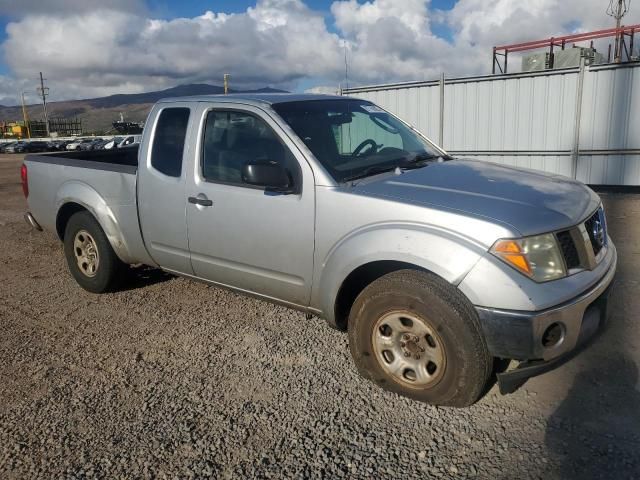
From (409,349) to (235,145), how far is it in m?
1.92

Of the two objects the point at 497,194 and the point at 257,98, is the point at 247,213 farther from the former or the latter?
the point at 497,194

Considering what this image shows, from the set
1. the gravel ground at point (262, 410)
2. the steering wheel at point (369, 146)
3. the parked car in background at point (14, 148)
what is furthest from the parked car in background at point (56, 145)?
the steering wheel at point (369, 146)

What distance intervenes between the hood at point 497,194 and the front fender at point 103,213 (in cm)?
247

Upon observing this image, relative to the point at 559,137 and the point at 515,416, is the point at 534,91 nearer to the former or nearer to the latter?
the point at 559,137

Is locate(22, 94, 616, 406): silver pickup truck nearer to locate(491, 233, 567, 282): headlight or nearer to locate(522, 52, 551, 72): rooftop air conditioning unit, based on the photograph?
locate(491, 233, 567, 282): headlight

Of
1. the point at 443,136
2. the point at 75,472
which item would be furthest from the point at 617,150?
the point at 75,472

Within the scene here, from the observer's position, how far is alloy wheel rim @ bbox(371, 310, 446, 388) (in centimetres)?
297

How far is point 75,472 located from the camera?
2.62 meters

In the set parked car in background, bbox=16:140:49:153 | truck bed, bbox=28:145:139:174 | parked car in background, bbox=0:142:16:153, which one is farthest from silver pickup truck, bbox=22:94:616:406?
parked car in background, bbox=0:142:16:153

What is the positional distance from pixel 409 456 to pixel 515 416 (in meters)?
0.71

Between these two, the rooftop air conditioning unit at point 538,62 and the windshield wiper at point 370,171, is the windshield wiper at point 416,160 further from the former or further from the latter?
the rooftop air conditioning unit at point 538,62

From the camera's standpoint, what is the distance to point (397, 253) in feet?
9.76

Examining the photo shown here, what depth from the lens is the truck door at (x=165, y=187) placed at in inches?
163

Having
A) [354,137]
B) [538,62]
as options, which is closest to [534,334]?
[354,137]
